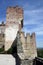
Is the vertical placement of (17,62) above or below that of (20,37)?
below

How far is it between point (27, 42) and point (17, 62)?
13.4 feet

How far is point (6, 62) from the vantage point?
12.7 m

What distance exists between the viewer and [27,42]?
53.5 feet

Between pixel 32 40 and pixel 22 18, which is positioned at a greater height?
pixel 22 18

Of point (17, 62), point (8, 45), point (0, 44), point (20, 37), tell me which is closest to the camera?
point (17, 62)

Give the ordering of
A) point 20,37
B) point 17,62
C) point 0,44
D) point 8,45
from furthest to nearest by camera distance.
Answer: point 0,44 → point 8,45 → point 20,37 → point 17,62

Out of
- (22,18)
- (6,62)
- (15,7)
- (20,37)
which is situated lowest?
(6,62)

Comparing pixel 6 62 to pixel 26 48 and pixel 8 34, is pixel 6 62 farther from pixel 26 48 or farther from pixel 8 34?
pixel 8 34

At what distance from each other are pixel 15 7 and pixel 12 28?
9.26 feet

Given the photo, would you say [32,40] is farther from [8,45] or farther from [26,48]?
[8,45]

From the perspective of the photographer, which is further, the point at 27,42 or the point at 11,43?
the point at 11,43

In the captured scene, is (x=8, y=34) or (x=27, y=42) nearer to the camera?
(x=27, y=42)

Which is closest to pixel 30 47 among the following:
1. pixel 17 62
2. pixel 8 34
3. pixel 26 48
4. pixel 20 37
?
pixel 26 48

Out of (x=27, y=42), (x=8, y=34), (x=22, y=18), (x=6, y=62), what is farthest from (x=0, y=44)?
(x=6, y=62)
